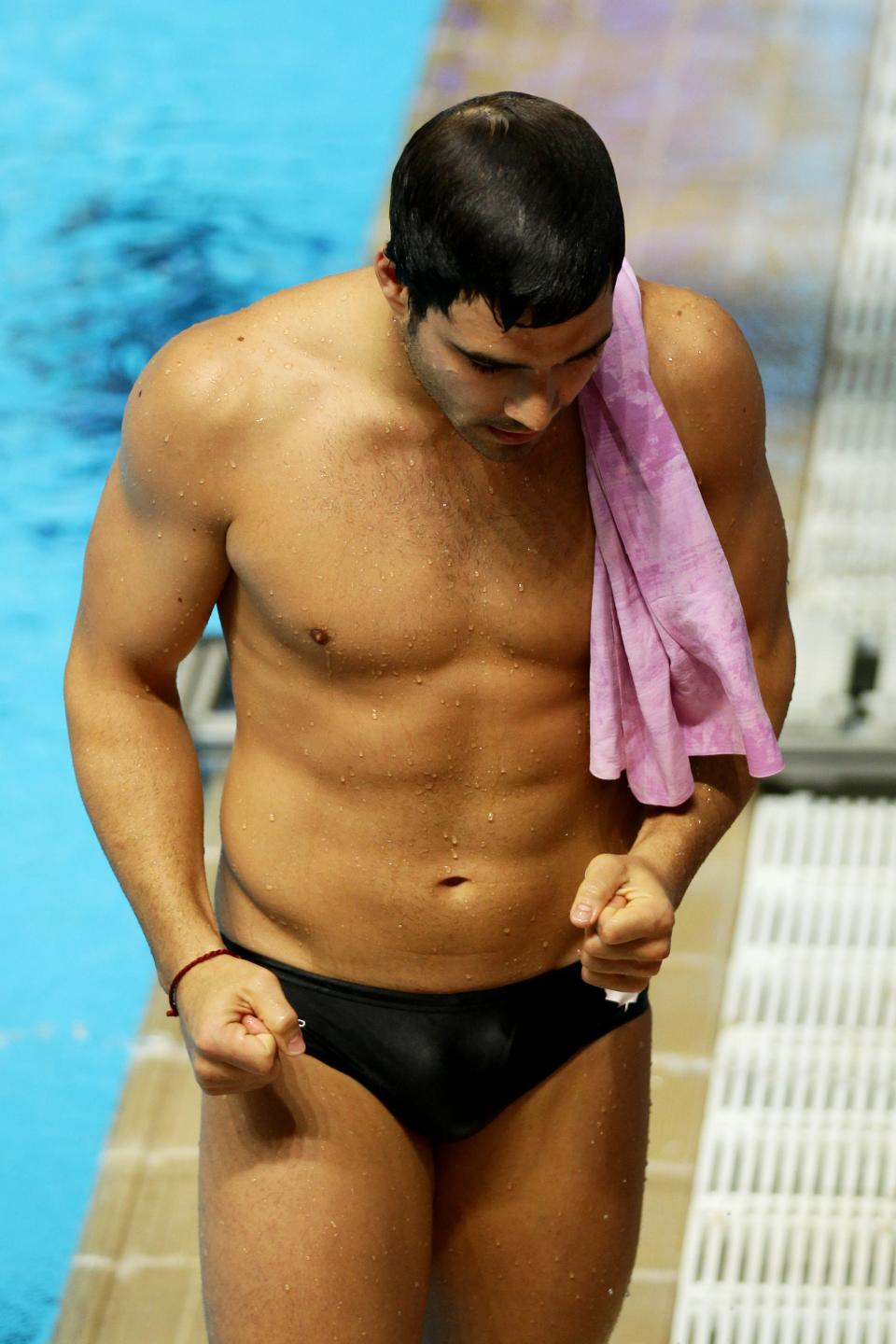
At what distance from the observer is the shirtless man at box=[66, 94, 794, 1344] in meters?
2.27

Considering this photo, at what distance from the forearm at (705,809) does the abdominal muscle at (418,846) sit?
80mm

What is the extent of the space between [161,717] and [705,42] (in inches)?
210

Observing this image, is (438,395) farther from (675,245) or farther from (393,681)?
(675,245)

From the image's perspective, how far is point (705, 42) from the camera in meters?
7.20

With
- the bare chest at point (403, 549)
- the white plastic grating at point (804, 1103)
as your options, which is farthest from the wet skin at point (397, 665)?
the white plastic grating at point (804, 1103)

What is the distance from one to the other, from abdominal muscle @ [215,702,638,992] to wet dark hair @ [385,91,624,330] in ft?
1.81

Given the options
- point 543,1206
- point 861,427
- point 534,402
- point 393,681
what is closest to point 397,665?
point 393,681

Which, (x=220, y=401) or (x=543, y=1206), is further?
(x=543, y=1206)

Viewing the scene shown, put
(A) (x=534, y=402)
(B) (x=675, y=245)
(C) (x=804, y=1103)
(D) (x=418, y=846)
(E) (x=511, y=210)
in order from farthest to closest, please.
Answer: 1. (B) (x=675, y=245)
2. (C) (x=804, y=1103)
3. (D) (x=418, y=846)
4. (A) (x=534, y=402)
5. (E) (x=511, y=210)

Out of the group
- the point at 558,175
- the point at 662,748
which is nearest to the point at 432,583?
the point at 662,748

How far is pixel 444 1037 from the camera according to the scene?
2.48 m

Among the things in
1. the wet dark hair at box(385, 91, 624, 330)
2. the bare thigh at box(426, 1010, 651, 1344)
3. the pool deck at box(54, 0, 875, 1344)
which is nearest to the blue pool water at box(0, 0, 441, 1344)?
the pool deck at box(54, 0, 875, 1344)

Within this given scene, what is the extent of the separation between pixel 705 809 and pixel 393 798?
1.21 ft

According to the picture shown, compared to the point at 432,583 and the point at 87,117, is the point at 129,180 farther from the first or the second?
the point at 432,583
